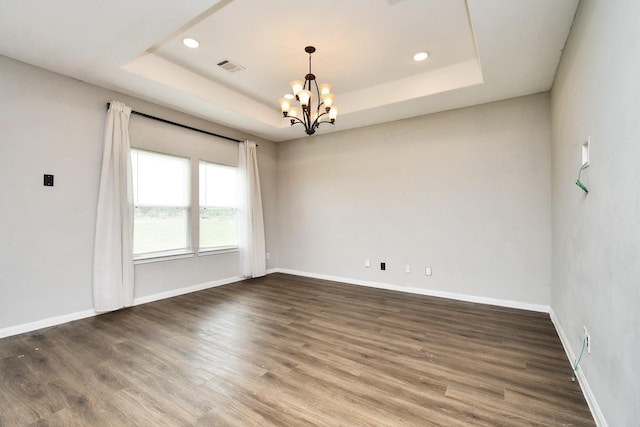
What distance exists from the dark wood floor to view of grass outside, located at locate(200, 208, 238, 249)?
5.01 feet

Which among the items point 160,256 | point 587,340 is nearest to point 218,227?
point 160,256

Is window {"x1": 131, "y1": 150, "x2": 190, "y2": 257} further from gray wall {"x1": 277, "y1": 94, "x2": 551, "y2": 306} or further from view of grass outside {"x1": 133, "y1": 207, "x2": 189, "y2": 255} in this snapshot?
gray wall {"x1": 277, "y1": 94, "x2": 551, "y2": 306}

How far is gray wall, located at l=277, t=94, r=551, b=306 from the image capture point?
3689mm

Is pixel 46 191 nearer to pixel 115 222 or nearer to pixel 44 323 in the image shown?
pixel 115 222

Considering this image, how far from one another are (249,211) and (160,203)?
153 centimetres

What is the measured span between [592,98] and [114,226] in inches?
187

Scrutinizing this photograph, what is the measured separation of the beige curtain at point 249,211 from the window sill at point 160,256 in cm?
102

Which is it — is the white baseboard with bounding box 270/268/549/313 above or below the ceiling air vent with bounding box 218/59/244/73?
below

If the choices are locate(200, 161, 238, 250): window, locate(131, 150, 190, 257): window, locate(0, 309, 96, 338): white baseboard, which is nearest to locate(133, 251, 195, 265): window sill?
locate(131, 150, 190, 257): window

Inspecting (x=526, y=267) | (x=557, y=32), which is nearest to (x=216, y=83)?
(x=557, y=32)

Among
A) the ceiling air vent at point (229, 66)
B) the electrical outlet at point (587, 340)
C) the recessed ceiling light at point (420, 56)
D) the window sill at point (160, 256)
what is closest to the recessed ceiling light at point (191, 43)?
the ceiling air vent at point (229, 66)

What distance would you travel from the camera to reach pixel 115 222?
3.58 meters

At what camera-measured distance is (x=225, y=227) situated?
5.23 m

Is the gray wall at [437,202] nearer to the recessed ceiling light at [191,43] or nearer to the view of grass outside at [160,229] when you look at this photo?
the view of grass outside at [160,229]
